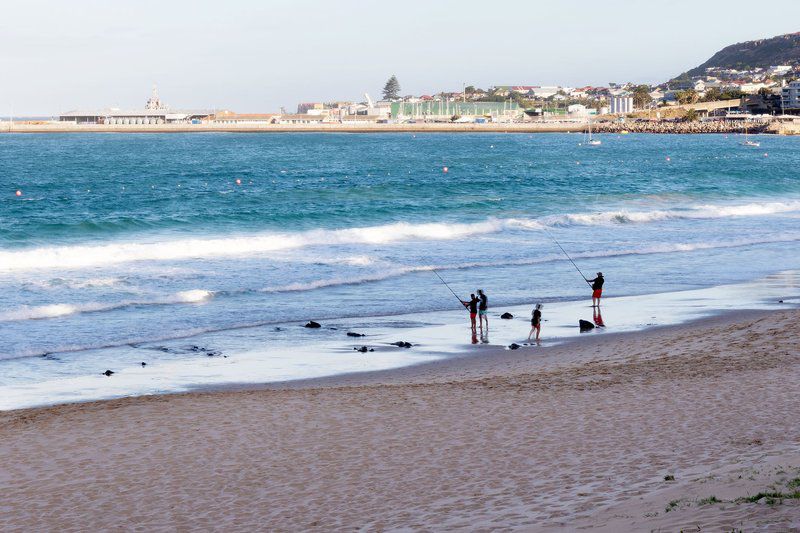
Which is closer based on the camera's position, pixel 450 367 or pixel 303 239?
pixel 450 367

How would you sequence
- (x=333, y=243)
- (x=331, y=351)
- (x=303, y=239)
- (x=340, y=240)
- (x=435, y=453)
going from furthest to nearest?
(x=340, y=240)
(x=303, y=239)
(x=333, y=243)
(x=331, y=351)
(x=435, y=453)

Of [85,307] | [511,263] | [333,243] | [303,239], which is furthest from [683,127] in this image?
[85,307]

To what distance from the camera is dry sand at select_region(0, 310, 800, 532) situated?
358 inches

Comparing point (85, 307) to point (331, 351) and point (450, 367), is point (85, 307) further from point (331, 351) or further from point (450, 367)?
point (450, 367)

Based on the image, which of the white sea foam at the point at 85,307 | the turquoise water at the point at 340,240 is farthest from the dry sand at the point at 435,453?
the white sea foam at the point at 85,307

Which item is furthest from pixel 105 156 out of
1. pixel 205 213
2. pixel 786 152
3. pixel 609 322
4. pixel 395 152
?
pixel 609 322

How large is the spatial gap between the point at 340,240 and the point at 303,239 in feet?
4.63

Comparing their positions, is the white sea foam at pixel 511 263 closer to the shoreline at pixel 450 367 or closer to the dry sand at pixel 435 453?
the shoreline at pixel 450 367

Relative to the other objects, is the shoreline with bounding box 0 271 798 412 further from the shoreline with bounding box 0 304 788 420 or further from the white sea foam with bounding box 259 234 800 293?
the white sea foam with bounding box 259 234 800 293

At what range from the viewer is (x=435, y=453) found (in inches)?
444

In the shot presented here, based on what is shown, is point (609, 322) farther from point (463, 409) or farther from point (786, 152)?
point (786, 152)

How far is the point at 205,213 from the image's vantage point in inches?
1801

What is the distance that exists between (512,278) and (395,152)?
86.4 metres

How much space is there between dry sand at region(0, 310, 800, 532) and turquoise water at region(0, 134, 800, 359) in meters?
6.74
